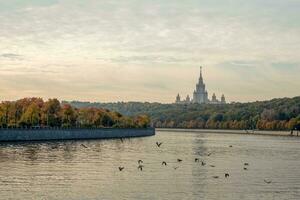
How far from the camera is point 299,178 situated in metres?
67.4

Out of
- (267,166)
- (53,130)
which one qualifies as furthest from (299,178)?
(53,130)

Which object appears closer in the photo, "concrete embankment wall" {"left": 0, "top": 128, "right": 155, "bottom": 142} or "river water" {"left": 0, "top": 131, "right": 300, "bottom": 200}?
"river water" {"left": 0, "top": 131, "right": 300, "bottom": 200}

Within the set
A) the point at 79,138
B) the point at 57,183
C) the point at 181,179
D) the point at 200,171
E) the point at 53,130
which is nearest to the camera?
the point at 57,183

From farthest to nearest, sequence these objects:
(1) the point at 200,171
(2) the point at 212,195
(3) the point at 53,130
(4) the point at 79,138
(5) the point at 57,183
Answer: (4) the point at 79,138, (3) the point at 53,130, (1) the point at 200,171, (5) the point at 57,183, (2) the point at 212,195

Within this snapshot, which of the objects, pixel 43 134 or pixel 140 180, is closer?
pixel 140 180

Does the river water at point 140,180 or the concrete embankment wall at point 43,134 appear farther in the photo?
the concrete embankment wall at point 43,134

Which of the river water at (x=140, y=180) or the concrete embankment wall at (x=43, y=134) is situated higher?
the concrete embankment wall at (x=43, y=134)

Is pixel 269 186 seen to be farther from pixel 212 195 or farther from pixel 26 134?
pixel 26 134

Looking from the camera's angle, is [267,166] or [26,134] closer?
[267,166]

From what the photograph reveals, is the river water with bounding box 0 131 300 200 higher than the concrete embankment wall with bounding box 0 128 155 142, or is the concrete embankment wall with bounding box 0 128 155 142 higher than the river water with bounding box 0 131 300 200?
the concrete embankment wall with bounding box 0 128 155 142

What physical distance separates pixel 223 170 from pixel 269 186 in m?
16.8

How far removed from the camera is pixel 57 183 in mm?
57125

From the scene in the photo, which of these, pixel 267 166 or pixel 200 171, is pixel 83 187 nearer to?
pixel 200 171

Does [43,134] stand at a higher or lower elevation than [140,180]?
higher
